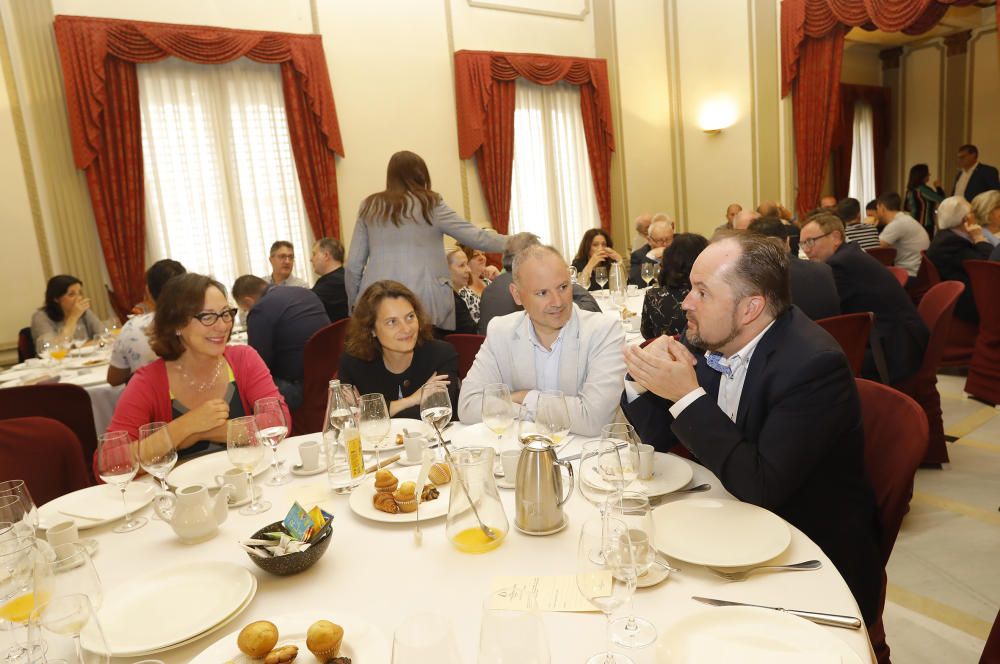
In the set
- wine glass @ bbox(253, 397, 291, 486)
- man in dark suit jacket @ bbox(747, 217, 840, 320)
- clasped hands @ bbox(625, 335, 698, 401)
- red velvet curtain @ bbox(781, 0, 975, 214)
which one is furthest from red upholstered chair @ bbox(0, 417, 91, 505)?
red velvet curtain @ bbox(781, 0, 975, 214)

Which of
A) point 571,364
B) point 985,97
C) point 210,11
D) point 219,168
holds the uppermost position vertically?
point 210,11

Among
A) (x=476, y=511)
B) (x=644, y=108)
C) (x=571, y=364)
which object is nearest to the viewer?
(x=476, y=511)

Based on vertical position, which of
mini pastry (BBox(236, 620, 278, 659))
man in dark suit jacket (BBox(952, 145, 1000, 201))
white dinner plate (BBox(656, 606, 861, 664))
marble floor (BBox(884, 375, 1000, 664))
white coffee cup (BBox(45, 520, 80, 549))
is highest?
man in dark suit jacket (BBox(952, 145, 1000, 201))

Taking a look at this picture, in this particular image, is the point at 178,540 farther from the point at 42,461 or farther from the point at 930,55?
the point at 930,55

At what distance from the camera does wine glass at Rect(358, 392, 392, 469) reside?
72.0 inches

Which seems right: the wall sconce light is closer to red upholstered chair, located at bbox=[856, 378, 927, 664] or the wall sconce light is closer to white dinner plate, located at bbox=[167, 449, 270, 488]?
red upholstered chair, located at bbox=[856, 378, 927, 664]

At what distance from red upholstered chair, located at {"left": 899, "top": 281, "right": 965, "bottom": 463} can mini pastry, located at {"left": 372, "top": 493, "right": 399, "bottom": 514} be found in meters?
2.72

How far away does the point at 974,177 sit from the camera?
28.7ft

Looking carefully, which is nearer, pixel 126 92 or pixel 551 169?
pixel 126 92

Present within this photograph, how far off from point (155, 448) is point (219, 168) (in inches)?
208

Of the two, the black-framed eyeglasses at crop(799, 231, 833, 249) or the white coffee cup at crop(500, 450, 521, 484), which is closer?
the white coffee cup at crop(500, 450, 521, 484)

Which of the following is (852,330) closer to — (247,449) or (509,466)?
(509,466)

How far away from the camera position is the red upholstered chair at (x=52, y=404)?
2822mm

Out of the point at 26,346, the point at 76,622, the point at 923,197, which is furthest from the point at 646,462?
the point at 923,197
